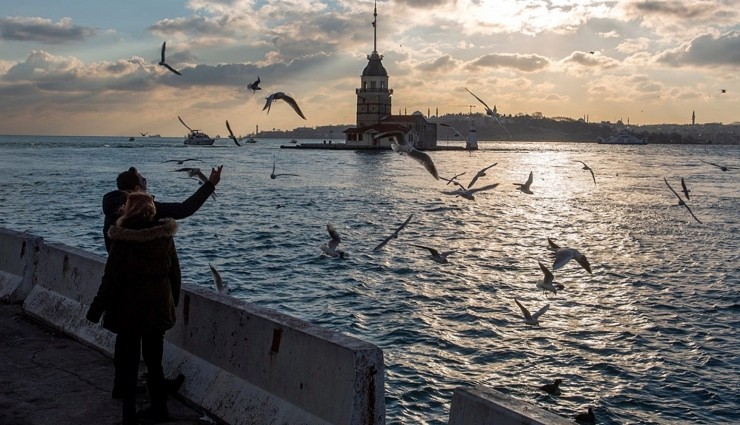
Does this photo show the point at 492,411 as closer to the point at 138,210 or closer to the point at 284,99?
the point at 138,210

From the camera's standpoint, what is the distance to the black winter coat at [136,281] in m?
5.61

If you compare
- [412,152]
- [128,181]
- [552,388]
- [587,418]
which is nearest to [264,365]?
[128,181]

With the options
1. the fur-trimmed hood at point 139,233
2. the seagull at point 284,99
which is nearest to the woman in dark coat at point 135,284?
the fur-trimmed hood at point 139,233

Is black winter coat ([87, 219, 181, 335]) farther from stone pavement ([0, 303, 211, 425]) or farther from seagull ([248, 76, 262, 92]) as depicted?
seagull ([248, 76, 262, 92])

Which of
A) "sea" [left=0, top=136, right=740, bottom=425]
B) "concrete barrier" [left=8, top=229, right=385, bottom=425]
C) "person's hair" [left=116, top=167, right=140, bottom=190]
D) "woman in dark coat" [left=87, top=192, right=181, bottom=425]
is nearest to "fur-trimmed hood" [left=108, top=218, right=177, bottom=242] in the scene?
"woman in dark coat" [left=87, top=192, right=181, bottom=425]

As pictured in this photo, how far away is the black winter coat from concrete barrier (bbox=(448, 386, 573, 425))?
240 centimetres

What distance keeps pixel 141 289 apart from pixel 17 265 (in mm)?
4919

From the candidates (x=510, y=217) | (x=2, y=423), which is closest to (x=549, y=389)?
(x=2, y=423)

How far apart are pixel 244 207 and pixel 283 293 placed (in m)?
26.6

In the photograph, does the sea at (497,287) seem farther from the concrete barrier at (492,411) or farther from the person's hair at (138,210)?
the person's hair at (138,210)

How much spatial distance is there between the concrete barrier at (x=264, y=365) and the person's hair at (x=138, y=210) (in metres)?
1.09

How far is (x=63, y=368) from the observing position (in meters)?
7.13

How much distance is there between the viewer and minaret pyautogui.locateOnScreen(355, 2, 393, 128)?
449 ft

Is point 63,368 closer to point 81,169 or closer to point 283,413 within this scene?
point 283,413
